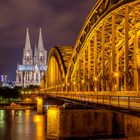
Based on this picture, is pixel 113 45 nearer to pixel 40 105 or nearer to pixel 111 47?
pixel 111 47

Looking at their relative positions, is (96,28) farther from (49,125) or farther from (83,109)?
(49,125)

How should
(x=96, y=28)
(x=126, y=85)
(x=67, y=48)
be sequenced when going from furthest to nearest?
(x=67, y=48), (x=96, y=28), (x=126, y=85)

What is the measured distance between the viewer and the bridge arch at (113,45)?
3650cm

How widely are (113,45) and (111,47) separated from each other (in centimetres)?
803

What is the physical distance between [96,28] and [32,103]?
125461 millimetres

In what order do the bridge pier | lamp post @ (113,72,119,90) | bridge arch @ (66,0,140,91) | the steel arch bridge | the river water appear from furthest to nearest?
the bridge pier, the river water, the steel arch bridge, bridge arch @ (66,0,140,91), lamp post @ (113,72,119,90)

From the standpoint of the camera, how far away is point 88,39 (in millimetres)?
56719

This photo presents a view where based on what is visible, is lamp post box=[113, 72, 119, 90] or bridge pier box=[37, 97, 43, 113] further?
bridge pier box=[37, 97, 43, 113]

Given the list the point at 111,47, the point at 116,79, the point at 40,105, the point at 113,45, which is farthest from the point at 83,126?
the point at 40,105

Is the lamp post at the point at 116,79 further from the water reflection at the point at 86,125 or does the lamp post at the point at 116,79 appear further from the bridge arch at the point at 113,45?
the water reflection at the point at 86,125

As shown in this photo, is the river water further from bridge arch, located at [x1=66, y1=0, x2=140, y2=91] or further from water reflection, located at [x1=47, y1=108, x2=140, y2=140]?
bridge arch, located at [x1=66, y1=0, x2=140, y2=91]

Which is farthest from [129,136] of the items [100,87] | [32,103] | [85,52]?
[32,103]

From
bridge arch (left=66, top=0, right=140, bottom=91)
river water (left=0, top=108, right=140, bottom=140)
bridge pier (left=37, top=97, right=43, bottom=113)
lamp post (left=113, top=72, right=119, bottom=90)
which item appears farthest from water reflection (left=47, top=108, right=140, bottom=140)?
bridge pier (left=37, top=97, right=43, bottom=113)

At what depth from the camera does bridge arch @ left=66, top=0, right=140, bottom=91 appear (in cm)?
3650
